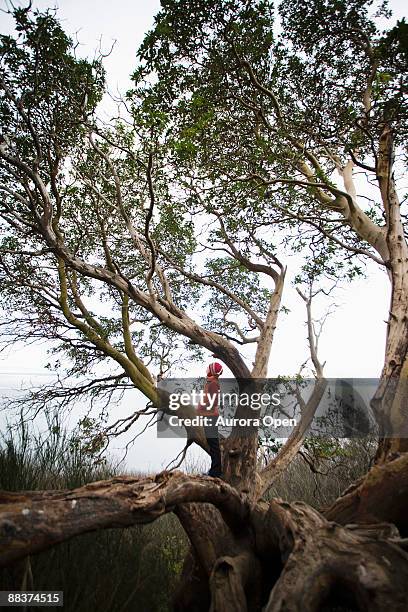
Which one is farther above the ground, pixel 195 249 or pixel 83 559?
pixel 195 249

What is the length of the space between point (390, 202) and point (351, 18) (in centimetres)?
261

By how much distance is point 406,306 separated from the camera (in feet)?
18.4

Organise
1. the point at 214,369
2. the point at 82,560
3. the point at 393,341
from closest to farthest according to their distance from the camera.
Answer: the point at 82,560
the point at 393,341
the point at 214,369

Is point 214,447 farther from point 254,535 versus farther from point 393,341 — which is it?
point 254,535

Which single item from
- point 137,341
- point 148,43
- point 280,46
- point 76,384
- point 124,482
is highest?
point 280,46

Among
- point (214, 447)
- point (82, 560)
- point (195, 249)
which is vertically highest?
point (195, 249)

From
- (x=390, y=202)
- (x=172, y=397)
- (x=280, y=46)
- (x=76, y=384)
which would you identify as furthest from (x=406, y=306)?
(x=76, y=384)

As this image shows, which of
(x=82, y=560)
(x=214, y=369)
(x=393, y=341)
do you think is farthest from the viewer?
(x=214, y=369)

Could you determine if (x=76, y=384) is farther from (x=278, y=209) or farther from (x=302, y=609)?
(x=302, y=609)

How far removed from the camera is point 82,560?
2.86m

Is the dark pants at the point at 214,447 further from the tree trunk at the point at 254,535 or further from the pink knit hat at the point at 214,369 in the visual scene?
the tree trunk at the point at 254,535

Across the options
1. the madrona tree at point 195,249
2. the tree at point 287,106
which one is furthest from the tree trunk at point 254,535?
the tree at point 287,106

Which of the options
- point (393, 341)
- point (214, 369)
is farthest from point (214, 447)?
point (393, 341)

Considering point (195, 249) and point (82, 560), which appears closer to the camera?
point (82, 560)
